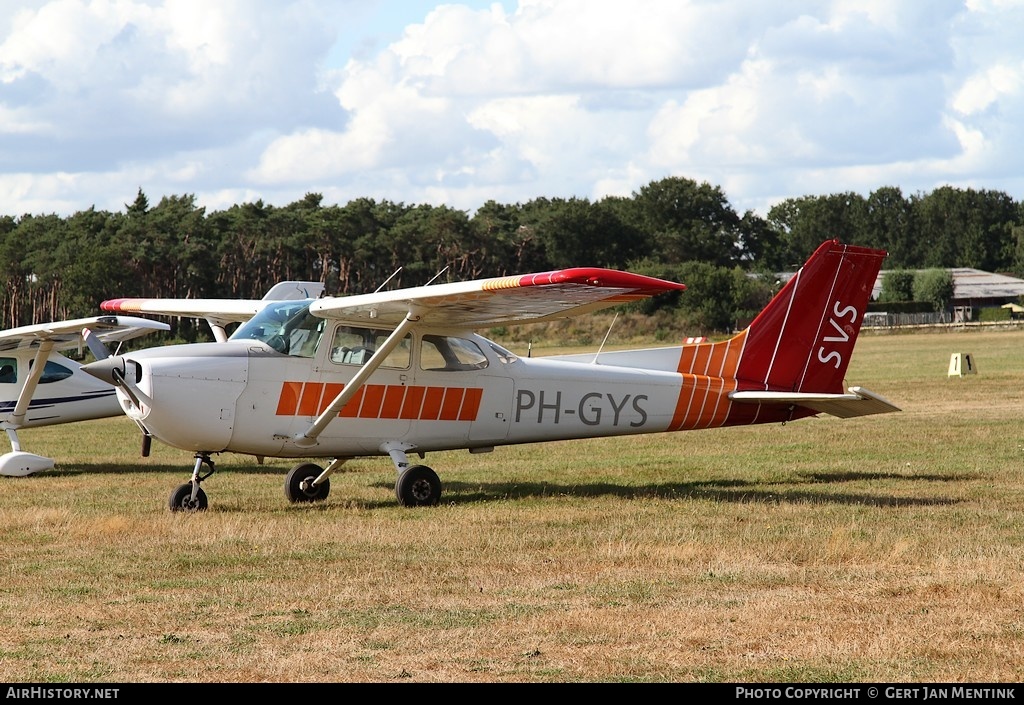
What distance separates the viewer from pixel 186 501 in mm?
11727

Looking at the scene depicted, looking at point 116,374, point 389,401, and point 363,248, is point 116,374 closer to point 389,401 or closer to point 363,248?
point 389,401

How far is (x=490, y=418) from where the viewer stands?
12.7 m

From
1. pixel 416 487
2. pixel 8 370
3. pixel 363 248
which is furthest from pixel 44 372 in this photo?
pixel 363 248

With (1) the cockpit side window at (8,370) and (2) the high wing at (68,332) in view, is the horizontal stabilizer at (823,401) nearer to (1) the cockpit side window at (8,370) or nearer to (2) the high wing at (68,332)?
(2) the high wing at (68,332)

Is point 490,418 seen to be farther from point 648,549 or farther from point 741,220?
point 741,220

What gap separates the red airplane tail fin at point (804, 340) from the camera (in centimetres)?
1356

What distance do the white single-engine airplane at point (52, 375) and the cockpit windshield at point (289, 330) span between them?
8.99 feet

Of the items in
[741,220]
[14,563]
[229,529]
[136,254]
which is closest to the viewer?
[14,563]

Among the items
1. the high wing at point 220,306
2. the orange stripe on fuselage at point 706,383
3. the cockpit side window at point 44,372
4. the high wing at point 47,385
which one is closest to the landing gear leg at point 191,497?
the high wing at point 220,306

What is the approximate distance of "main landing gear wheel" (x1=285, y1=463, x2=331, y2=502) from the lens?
12539mm

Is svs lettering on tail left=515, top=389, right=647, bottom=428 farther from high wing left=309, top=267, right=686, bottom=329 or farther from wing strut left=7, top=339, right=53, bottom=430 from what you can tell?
wing strut left=7, top=339, right=53, bottom=430

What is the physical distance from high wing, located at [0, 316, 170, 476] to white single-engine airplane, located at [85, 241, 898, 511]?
3949 mm

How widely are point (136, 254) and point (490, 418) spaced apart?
155ft
